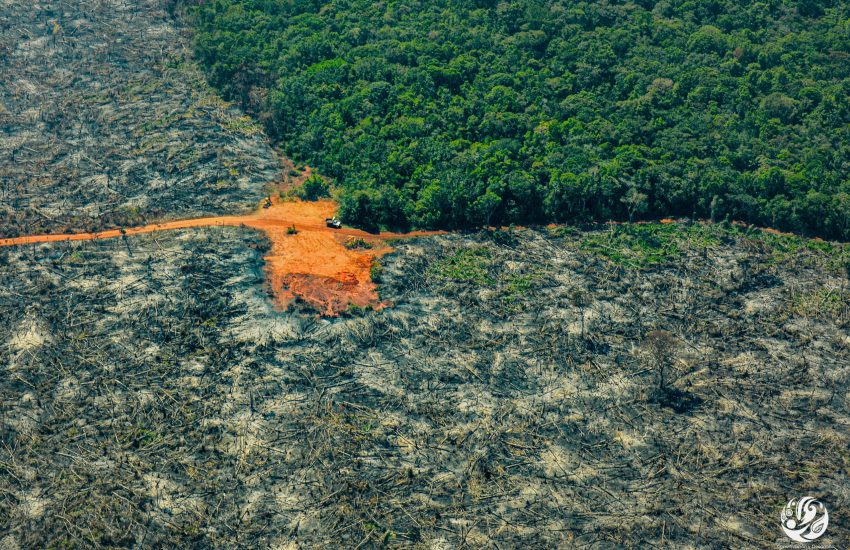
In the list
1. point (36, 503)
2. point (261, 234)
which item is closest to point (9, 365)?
point (36, 503)

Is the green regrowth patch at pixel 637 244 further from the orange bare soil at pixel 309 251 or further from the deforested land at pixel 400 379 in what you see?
the orange bare soil at pixel 309 251

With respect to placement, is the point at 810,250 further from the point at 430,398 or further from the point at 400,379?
the point at 400,379

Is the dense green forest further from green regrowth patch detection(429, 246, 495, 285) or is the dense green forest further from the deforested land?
green regrowth patch detection(429, 246, 495, 285)

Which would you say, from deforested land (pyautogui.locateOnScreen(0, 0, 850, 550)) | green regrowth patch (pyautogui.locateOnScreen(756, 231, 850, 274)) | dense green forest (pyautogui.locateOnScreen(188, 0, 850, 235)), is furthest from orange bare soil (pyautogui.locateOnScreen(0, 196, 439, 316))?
green regrowth patch (pyautogui.locateOnScreen(756, 231, 850, 274))

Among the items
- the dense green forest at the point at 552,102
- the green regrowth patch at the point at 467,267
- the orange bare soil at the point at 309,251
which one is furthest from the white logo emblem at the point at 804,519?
the orange bare soil at the point at 309,251

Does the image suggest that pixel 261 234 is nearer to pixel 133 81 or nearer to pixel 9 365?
pixel 9 365

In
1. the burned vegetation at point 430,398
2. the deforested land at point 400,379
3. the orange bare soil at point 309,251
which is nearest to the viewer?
the burned vegetation at point 430,398

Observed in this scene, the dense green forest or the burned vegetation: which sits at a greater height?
the dense green forest
